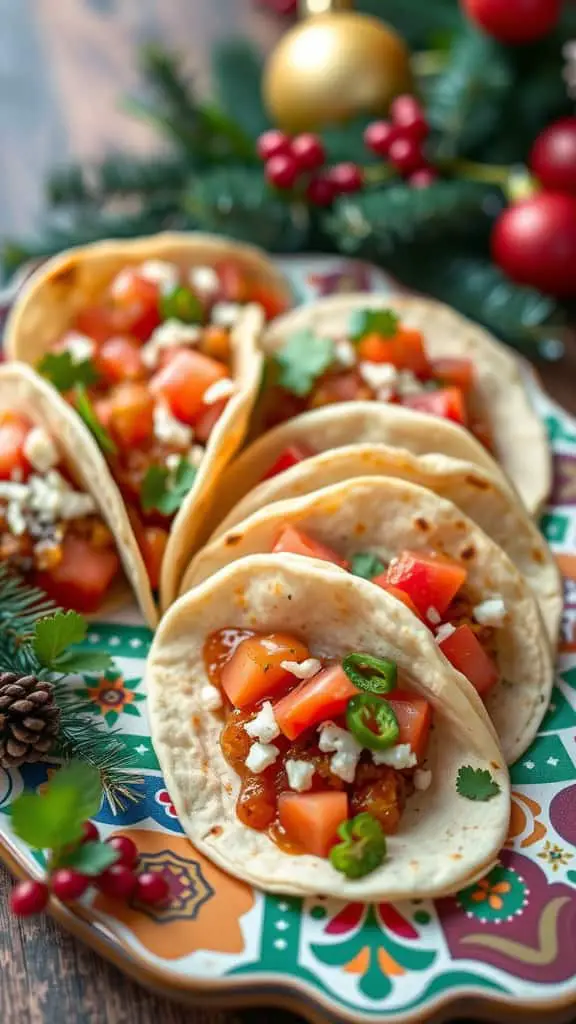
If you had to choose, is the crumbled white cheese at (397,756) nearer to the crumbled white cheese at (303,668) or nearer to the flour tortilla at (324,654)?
the flour tortilla at (324,654)

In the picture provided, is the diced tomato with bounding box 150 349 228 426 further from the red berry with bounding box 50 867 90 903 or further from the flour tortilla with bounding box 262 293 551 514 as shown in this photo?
the red berry with bounding box 50 867 90 903

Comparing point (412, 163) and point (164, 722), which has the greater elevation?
point (412, 163)

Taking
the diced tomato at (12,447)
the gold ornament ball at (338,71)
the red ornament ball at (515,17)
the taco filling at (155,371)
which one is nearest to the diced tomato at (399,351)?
the taco filling at (155,371)

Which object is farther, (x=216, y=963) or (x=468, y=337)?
(x=468, y=337)

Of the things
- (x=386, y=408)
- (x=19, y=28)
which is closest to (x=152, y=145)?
(x=19, y=28)

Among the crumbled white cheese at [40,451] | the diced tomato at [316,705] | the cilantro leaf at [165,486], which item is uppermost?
the crumbled white cheese at [40,451]

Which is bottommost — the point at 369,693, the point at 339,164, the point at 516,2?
the point at 369,693

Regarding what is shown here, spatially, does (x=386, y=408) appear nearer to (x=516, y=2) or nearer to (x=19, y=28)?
(x=516, y=2)

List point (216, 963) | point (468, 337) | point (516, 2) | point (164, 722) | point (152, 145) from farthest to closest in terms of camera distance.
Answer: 1. point (152, 145)
2. point (516, 2)
3. point (468, 337)
4. point (164, 722)
5. point (216, 963)
